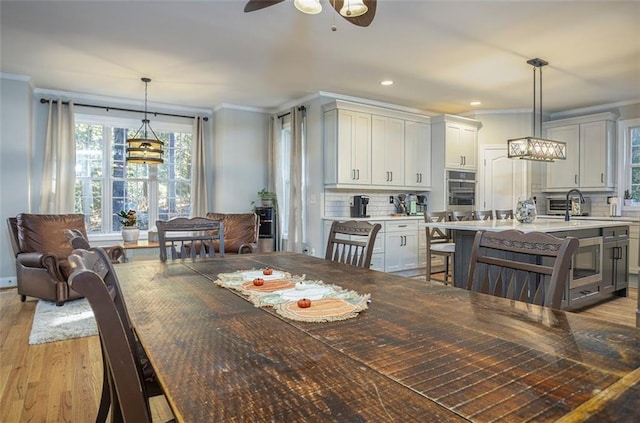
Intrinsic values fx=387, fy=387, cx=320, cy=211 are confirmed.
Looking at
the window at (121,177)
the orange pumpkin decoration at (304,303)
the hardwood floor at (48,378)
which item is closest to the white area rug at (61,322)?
the hardwood floor at (48,378)

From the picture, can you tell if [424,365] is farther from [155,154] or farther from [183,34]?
[155,154]

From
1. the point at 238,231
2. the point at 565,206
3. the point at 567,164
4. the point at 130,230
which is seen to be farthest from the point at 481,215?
the point at 130,230

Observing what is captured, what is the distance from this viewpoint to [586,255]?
159 inches

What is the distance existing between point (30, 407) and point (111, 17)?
3.11 metres

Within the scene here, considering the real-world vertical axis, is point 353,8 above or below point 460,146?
above

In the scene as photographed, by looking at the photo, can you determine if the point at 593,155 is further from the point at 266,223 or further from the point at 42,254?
the point at 42,254

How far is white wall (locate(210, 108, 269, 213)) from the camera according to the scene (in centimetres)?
654

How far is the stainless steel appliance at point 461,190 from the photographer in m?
6.56

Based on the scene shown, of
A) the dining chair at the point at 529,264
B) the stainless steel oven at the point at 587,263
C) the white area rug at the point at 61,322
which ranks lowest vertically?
the white area rug at the point at 61,322

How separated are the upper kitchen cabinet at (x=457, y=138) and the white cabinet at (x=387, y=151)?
2.33ft

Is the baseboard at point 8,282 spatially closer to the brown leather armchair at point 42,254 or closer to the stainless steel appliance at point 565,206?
the brown leather armchair at point 42,254

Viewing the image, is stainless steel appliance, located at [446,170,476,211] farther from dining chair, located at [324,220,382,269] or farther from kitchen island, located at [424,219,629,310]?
dining chair, located at [324,220,382,269]

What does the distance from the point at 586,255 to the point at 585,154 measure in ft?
10.1

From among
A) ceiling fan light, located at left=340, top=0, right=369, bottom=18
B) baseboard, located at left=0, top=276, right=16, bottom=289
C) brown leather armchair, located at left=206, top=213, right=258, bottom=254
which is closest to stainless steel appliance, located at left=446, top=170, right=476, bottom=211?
brown leather armchair, located at left=206, top=213, right=258, bottom=254
